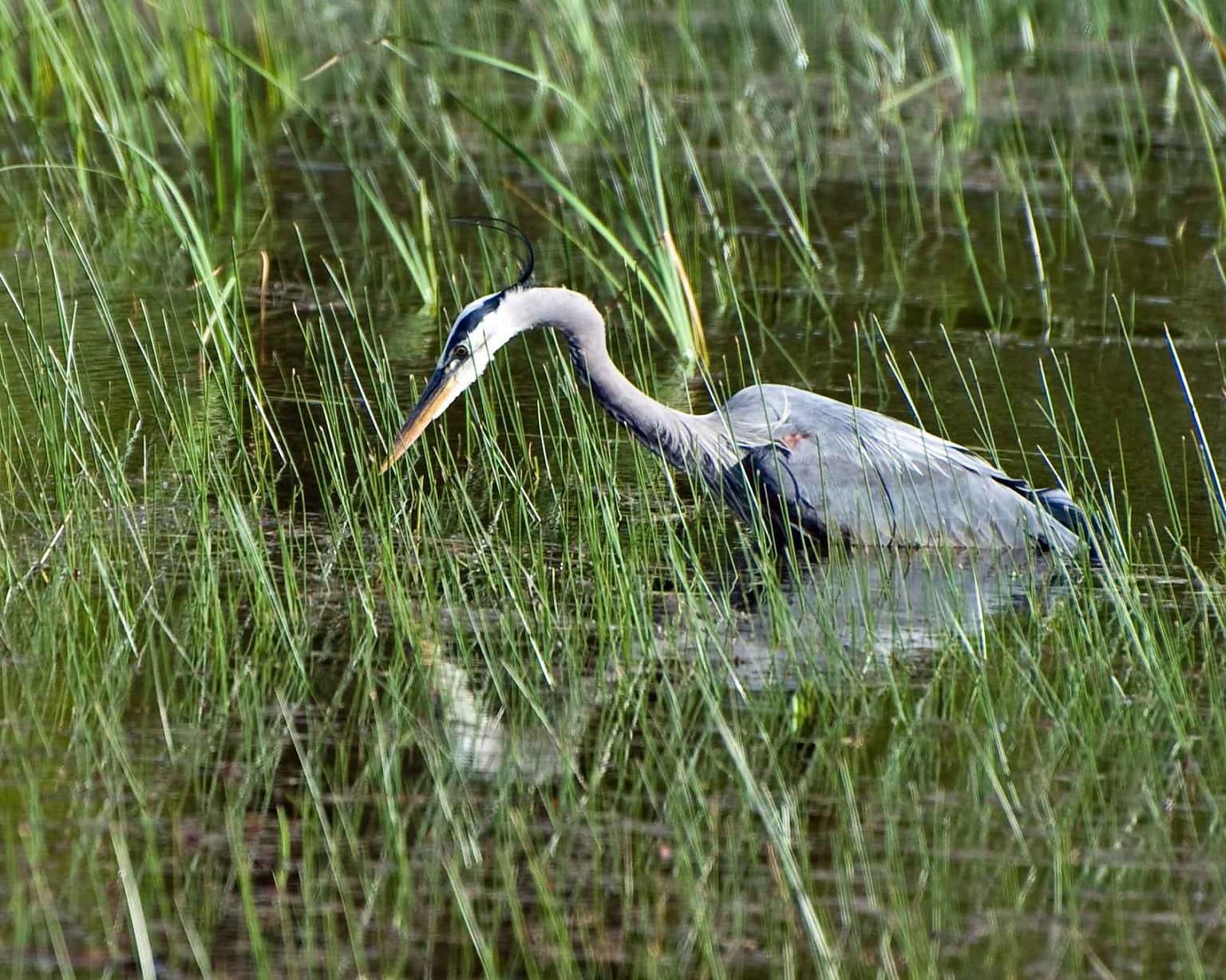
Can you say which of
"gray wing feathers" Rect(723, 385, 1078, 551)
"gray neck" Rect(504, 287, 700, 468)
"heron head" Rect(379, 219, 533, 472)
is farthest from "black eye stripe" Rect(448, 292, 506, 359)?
"gray wing feathers" Rect(723, 385, 1078, 551)

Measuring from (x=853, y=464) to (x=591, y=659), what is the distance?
1.62m

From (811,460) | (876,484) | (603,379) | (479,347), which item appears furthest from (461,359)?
(876,484)

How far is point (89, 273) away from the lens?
16.6 feet

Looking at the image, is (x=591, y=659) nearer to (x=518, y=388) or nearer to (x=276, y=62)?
(x=518, y=388)

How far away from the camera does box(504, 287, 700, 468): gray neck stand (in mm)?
5797

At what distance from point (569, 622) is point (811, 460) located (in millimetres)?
1387

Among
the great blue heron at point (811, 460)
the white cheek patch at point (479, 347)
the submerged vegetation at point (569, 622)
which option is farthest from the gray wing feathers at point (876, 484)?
the white cheek patch at point (479, 347)

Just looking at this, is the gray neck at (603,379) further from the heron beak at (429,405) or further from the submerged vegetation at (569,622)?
the heron beak at (429,405)

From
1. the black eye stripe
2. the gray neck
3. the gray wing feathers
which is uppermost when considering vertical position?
the black eye stripe

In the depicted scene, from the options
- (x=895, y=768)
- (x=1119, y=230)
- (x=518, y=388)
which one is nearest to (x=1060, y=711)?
(x=895, y=768)

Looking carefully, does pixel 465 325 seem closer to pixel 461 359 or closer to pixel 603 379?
pixel 461 359

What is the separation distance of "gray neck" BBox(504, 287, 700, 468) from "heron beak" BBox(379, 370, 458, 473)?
33 cm

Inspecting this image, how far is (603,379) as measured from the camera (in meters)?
5.91

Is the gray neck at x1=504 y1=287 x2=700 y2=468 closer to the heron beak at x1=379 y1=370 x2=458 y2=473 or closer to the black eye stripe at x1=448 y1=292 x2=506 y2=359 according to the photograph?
the black eye stripe at x1=448 y1=292 x2=506 y2=359
